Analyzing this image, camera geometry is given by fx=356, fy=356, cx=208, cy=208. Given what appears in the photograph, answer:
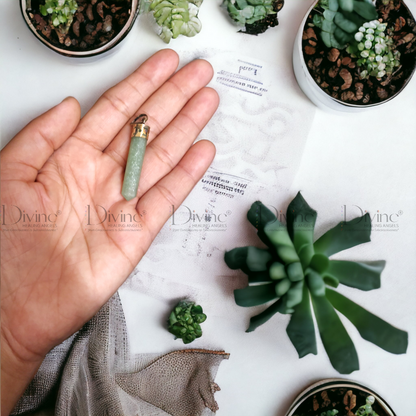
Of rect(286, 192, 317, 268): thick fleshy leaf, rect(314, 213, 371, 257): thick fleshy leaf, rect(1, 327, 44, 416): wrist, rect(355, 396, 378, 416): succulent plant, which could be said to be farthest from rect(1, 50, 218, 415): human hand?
rect(355, 396, 378, 416): succulent plant

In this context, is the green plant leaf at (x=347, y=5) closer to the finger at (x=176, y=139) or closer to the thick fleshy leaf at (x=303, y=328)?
the finger at (x=176, y=139)

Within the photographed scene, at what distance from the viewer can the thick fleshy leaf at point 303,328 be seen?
2.65 feet

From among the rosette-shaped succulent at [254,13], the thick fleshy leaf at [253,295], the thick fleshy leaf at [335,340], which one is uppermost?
the rosette-shaped succulent at [254,13]

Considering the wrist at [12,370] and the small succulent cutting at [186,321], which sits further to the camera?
the small succulent cutting at [186,321]

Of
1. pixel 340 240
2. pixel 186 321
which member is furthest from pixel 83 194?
pixel 340 240

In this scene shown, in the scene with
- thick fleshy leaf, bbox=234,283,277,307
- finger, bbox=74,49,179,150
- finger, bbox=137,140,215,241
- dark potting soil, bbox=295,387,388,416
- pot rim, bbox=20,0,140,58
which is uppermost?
pot rim, bbox=20,0,140,58

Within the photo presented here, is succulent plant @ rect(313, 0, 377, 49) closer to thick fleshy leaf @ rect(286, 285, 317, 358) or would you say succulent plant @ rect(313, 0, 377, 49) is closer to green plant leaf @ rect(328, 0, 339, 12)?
green plant leaf @ rect(328, 0, 339, 12)

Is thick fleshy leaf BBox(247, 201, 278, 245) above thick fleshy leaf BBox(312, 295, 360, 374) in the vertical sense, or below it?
above

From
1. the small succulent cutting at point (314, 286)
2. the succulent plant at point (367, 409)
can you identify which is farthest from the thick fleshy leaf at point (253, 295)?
the succulent plant at point (367, 409)

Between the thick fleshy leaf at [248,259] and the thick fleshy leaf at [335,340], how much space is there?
136 mm

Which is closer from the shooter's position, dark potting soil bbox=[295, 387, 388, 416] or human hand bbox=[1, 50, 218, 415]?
human hand bbox=[1, 50, 218, 415]

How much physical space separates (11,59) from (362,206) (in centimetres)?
99

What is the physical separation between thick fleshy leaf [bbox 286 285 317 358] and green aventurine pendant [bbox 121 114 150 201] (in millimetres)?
456

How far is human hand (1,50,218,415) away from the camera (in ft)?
2.47
